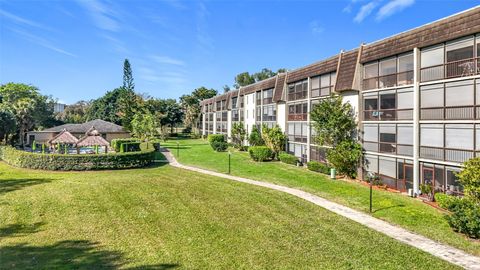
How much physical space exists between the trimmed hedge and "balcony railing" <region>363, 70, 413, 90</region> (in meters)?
23.0

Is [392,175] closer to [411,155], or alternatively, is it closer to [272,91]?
[411,155]

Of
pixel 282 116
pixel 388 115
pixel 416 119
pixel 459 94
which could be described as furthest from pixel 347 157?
pixel 282 116

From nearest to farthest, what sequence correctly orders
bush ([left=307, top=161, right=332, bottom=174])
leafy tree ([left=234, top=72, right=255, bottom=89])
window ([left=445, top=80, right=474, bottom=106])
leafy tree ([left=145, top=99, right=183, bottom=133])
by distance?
1. window ([left=445, top=80, right=474, bottom=106])
2. bush ([left=307, top=161, right=332, bottom=174])
3. leafy tree ([left=145, top=99, right=183, bottom=133])
4. leafy tree ([left=234, top=72, right=255, bottom=89])

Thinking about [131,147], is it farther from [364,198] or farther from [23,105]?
[23,105]

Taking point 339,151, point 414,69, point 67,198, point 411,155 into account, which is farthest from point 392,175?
point 67,198

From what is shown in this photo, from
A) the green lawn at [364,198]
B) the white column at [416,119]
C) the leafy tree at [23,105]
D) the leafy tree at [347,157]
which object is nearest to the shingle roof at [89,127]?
the leafy tree at [23,105]

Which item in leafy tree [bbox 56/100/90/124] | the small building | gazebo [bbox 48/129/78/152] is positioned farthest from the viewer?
leafy tree [bbox 56/100/90/124]

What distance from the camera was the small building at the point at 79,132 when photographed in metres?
58.2

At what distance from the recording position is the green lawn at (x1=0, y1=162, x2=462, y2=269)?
10406 mm

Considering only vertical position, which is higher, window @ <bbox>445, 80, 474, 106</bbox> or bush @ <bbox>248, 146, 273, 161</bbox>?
window @ <bbox>445, 80, 474, 106</bbox>

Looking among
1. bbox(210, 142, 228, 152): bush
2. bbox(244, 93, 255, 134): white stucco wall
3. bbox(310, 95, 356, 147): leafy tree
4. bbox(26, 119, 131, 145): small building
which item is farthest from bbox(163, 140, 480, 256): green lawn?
bbox(26, 119, 131, 145): small building

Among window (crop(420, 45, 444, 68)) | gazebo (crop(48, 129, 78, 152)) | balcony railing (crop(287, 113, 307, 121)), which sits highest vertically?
window (crop(420, 45, 444, 68))

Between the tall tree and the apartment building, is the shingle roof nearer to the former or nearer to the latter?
the tall tree

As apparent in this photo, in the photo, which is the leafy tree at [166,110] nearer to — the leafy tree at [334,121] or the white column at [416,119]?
the leafy tree at [334,121]
